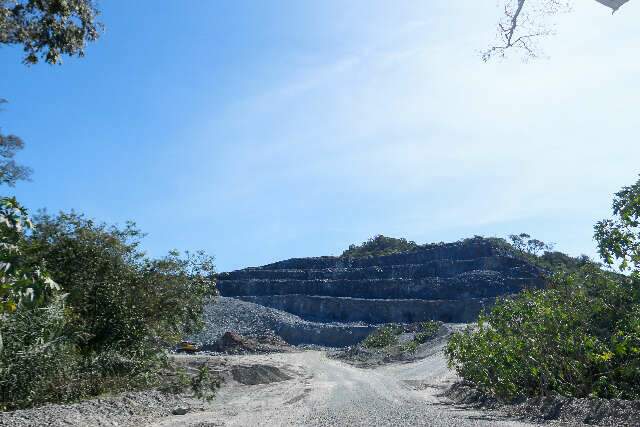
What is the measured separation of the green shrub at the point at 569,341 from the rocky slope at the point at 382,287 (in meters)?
50.2

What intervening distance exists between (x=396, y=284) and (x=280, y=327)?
22.3 meters

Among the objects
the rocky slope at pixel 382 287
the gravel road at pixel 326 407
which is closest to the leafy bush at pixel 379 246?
the rocky slope at pixel 382 287

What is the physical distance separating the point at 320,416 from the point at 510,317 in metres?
5.02

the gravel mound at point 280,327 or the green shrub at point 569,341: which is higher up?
the gravel mound at point 280,327

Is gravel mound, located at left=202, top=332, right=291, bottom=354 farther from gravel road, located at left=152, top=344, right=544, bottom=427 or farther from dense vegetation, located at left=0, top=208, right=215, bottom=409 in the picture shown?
dense vegetation, located at left=0, top=208, right=215, bottom=409

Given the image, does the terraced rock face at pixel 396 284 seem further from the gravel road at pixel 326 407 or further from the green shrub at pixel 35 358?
the green shrub at pixel 35 358

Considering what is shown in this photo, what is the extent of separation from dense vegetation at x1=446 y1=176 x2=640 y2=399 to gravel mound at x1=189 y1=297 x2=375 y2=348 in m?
48.3

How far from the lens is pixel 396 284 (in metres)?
79.6

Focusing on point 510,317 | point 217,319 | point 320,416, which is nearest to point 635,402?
point 510,317

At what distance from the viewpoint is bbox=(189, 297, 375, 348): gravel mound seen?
61.5 meters

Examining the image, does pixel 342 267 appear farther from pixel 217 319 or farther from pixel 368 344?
pixel 368 344

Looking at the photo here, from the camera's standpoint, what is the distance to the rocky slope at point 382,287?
222 ft

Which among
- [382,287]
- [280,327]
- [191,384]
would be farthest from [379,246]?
[191,384]

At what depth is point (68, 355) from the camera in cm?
1158
